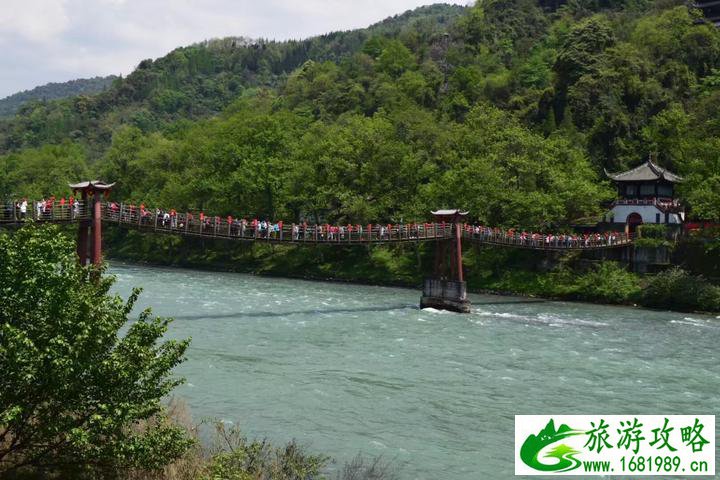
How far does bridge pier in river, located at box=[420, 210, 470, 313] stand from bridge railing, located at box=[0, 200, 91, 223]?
2337 cm

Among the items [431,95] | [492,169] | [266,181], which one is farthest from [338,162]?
[431,95]

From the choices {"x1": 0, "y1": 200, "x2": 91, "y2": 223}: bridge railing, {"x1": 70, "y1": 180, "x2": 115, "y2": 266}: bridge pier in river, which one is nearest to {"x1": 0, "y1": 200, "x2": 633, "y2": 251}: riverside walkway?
{"x1": 0, "y1": 200, "x2": 91, "y2": 223}: bridge railing

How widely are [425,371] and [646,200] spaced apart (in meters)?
44.2

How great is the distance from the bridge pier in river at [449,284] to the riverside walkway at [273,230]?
21.2 inches

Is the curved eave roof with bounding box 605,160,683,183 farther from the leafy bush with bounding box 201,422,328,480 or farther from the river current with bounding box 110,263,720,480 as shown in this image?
the leafy bush with bounding box 201,422,328,480

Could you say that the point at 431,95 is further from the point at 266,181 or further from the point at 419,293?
the point at 419,293

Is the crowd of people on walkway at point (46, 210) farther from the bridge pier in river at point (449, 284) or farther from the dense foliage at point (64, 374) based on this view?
the bridge pier in river at point (449, 284)

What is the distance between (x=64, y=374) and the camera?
531 inches

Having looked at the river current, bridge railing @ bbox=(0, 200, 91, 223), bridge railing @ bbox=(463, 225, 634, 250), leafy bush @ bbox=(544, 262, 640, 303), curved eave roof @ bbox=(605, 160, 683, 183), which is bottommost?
the river current

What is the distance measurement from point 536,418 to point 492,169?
163 ft

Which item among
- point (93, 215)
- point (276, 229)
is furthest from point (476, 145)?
point (93, 215)

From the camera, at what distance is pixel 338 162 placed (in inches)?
3115

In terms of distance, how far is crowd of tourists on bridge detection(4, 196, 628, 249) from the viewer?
3772 centimetres

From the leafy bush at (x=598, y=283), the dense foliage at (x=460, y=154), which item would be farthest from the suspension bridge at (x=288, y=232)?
the dense foliage at (x=460, y=154)
